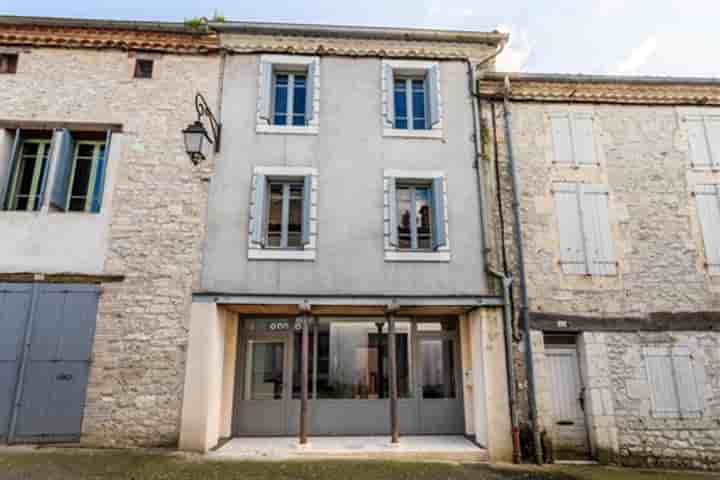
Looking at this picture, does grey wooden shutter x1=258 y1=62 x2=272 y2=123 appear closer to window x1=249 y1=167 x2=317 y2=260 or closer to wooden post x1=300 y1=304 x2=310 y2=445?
window x1=249 y1=167 x2=317 y2=260

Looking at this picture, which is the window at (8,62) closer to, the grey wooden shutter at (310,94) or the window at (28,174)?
the window at (28,174)

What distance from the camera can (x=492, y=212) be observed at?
684 cm

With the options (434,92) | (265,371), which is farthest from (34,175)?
(434,92)

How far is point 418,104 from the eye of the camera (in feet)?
24.3

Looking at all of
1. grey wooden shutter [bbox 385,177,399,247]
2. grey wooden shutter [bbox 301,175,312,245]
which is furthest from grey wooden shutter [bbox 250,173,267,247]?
grey wooden shutter [bbox 385,177,399,247]

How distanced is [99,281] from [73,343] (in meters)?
0.96

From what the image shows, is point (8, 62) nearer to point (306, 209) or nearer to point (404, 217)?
point (306, 209)

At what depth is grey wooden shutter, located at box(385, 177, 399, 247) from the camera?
259 inches

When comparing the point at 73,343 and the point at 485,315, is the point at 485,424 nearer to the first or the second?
the point at 485,315

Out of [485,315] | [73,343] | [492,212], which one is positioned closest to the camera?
[73,343]

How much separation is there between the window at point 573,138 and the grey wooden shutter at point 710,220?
189cm

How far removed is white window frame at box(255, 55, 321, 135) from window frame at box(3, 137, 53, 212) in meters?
3.52

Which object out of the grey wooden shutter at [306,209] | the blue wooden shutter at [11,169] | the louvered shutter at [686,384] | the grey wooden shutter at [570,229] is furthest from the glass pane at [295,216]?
the louvered shutter at [686,384]

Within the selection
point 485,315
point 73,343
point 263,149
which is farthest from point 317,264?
point 73,343
